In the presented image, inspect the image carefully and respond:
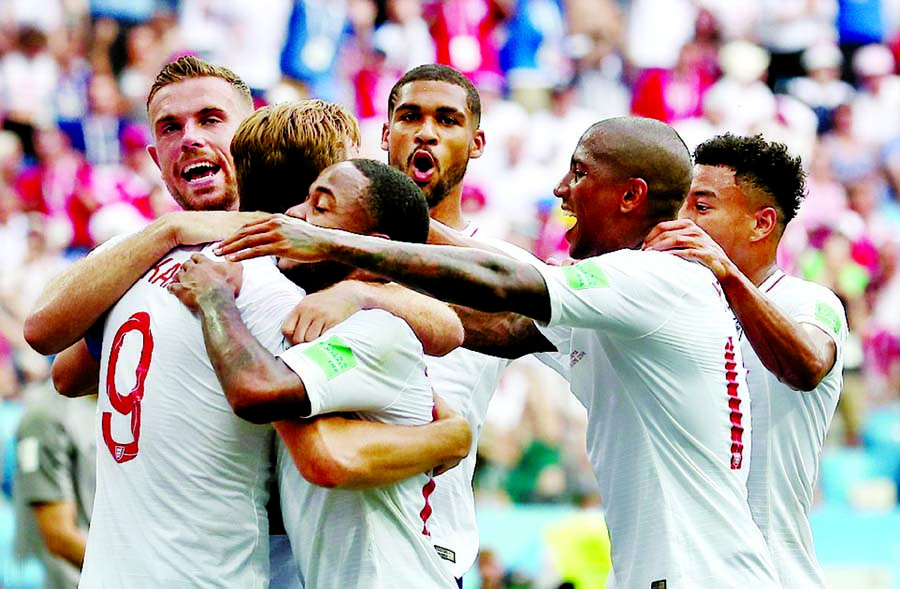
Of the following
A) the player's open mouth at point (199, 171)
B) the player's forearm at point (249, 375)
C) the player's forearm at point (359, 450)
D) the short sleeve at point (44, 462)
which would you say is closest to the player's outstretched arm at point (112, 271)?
the player's forearm at point (249, 375)

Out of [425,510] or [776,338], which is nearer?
[425,510]

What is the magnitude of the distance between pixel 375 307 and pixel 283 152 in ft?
1.87

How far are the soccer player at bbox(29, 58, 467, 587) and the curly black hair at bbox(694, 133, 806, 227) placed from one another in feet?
6.69

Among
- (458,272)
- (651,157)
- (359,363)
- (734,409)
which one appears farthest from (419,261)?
(734,409)

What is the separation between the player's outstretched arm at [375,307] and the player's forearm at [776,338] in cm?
115

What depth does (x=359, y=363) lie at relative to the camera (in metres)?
3.86

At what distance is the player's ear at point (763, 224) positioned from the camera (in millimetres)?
5719

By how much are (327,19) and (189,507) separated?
1319 centimetres

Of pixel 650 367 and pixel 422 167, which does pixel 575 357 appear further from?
pixel 422 167

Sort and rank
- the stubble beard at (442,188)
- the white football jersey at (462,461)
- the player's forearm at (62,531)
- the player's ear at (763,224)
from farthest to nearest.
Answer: the player's forearm at (62,531), the stubble beard at (442,188), the player's ear at (763,224), the white football jersey at (462,461)

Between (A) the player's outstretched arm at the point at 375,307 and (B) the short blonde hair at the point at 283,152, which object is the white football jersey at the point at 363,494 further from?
(B) the short blonde hair at the point at 283,152

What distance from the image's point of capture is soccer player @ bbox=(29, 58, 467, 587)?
4.00 meters

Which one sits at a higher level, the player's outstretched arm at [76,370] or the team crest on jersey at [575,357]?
the player's outstretched arm at [76,370]

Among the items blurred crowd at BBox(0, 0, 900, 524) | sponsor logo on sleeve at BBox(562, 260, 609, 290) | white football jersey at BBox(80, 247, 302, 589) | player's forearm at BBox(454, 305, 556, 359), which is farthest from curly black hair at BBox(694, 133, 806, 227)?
blurred crowd at BBox(0, 0, 900, 524)
